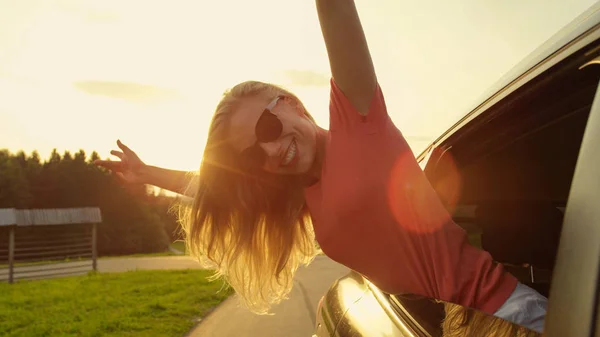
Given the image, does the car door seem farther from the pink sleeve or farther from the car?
the pink sleeve

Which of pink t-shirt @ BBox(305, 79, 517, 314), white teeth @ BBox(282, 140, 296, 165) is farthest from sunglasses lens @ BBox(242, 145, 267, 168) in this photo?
pink t-shirt @ BBox(305, 79, 517, 314)

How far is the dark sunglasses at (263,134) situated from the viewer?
2699 mm

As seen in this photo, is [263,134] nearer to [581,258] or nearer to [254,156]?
[254,156]

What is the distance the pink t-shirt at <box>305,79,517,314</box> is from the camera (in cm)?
208

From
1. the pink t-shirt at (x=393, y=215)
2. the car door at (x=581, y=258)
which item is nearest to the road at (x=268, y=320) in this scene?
the pink t-shirt at (x=393, y=215)

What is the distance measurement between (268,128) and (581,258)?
5.49 feet

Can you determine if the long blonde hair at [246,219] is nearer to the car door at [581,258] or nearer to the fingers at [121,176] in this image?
the fingers at [121,176]

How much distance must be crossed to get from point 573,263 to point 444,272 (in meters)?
0.85

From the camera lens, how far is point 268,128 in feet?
8.95

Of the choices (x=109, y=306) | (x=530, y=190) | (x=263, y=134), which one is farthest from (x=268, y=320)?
(x=263, y=134)

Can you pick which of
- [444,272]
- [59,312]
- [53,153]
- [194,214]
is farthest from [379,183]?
[53,153]

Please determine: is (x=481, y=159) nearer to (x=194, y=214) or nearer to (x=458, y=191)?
(x=458, y=191)

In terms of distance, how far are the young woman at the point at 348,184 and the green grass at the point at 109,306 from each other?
4596 millimetres

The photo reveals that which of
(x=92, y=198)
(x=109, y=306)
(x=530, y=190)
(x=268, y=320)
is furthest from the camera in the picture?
(x=92, y=198)
